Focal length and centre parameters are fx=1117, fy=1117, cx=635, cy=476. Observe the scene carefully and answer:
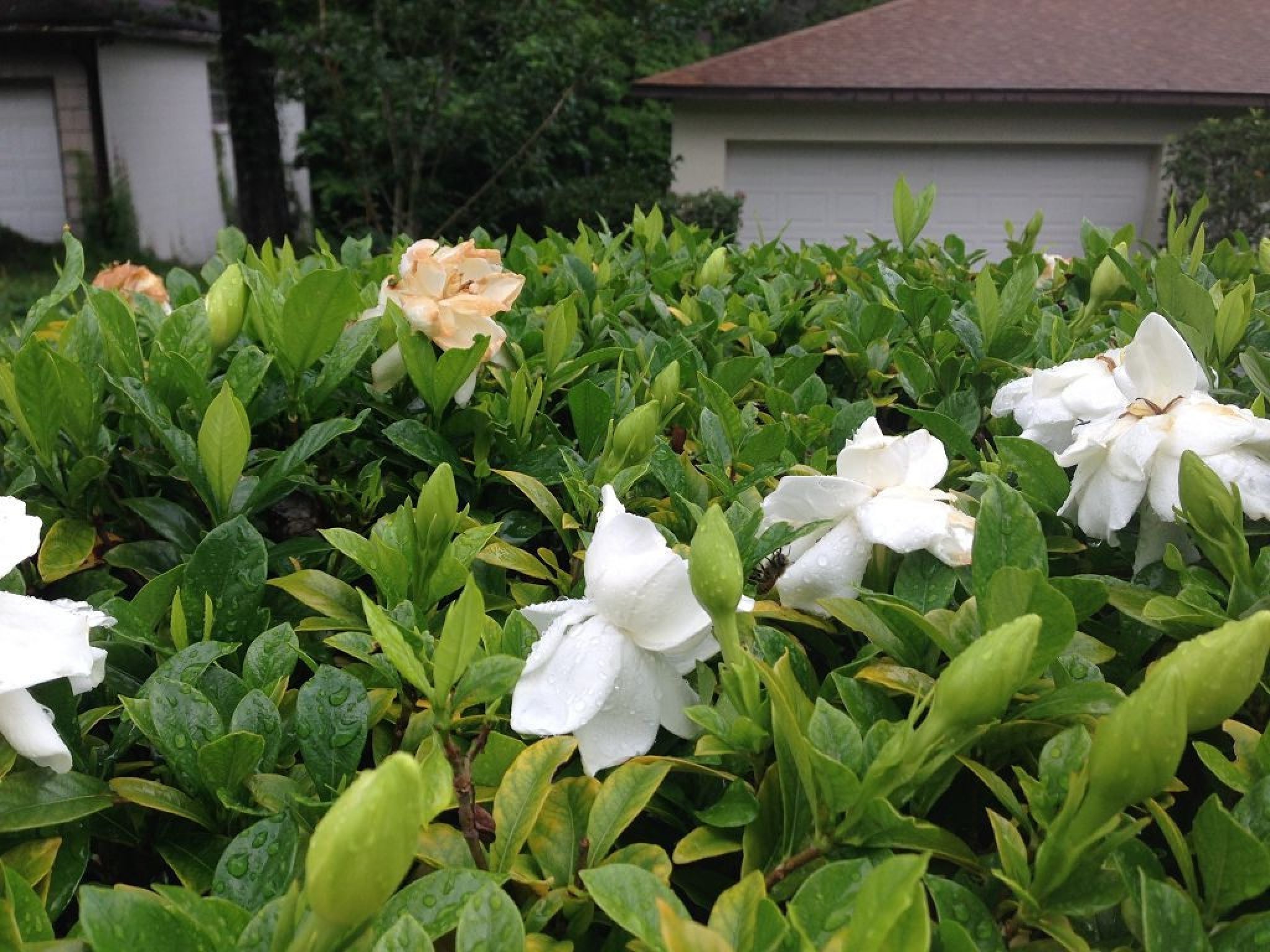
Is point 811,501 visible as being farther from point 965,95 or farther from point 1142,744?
point 965,95

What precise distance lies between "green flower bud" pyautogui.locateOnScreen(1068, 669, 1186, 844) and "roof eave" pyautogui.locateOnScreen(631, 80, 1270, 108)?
1194 cm

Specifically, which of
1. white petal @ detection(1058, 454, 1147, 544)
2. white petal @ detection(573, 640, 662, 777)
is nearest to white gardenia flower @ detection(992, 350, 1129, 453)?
white petal @ detection(1058, 454, 1147, 544)

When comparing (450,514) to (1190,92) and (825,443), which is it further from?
(1190,92)

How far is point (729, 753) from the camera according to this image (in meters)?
0.83

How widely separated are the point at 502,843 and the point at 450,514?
317 mm

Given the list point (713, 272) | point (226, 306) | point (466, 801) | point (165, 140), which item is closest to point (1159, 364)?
point (466, 801)

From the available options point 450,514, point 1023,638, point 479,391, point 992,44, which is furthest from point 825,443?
point 992,44

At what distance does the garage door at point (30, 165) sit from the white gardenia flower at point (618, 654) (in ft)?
56.0

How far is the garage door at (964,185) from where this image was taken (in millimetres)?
12328

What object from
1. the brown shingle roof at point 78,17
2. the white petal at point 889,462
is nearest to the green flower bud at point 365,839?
A: the white petal at point 889,462

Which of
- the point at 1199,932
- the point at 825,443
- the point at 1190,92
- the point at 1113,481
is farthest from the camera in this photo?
the point at 1190,92

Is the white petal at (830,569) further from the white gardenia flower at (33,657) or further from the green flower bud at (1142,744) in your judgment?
the white gardenia flower at (33,657)

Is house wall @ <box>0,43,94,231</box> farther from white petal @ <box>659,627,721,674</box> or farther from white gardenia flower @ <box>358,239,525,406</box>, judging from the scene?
white petal @ <box>659,627,721,674</box>

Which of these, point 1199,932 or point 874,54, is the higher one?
point 874,54
